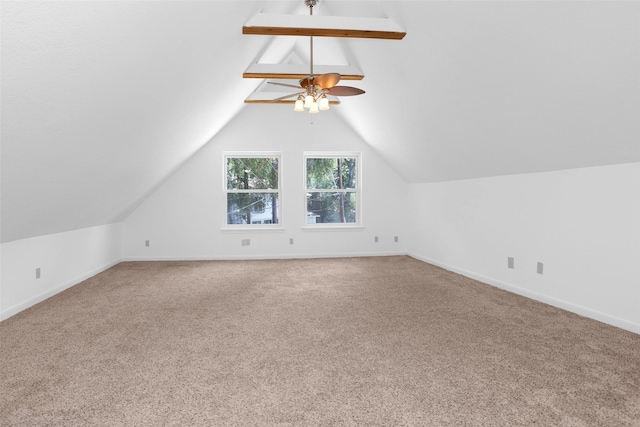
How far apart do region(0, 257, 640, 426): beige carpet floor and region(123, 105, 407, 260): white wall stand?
2.24 m

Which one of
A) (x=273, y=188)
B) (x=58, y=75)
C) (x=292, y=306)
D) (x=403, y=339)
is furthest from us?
(x=273, y=188)

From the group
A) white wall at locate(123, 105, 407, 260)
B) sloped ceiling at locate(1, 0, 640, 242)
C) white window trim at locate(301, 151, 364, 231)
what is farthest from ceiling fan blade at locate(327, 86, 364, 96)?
white window trim at locate(301, 151, 364, 231)

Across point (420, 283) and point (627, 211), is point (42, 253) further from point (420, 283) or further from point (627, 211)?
point (627, 211)

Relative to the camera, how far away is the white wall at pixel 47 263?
3.23 metres

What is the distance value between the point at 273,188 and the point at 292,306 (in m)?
3.35

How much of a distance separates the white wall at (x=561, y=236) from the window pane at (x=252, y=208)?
3130 millimetres

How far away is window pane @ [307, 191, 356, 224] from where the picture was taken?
21.6ft

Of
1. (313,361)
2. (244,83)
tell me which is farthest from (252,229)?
(313,361)

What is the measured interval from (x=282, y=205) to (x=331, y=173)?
1103mm

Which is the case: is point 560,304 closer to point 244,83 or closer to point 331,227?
point 331,227

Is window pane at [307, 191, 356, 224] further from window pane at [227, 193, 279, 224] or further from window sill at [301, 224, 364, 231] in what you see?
window pane at [227, 193, 279, 224]

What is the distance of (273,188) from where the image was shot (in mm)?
6496

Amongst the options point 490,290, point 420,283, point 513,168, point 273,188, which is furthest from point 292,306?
point 273,188

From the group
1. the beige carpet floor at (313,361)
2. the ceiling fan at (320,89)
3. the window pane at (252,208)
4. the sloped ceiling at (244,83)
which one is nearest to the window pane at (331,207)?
the window pane at (252,208)
